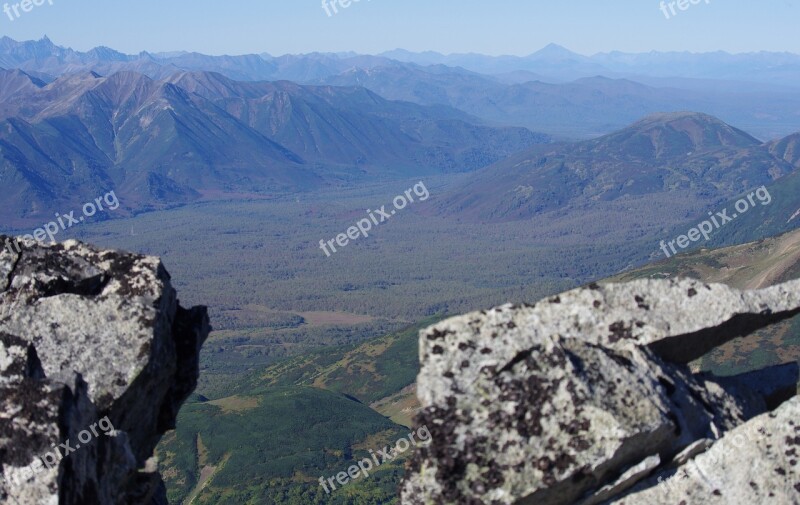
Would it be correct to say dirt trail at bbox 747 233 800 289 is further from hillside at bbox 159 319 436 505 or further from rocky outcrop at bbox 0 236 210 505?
rocky outcrop at bbox 0 236 210 505

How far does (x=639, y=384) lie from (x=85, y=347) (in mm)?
12889

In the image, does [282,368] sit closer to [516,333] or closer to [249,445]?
[249,445]

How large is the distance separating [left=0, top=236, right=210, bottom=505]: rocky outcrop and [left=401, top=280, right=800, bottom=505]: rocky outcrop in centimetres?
653

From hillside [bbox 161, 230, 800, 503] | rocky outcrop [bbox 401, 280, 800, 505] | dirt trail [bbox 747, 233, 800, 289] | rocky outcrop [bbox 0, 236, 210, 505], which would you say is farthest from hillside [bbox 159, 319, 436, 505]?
dirt trail [bbox 747, 233, 800, 289]

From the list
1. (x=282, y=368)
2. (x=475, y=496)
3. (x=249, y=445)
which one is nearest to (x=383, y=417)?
(x=249, y=445)

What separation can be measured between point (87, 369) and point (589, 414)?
1169cm

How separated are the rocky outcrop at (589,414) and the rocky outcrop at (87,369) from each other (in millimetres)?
6530

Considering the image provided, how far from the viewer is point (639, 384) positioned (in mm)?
15242

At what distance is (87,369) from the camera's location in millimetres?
18516

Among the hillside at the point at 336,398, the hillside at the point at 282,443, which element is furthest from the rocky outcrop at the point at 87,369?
the hillside at the point at 282,443

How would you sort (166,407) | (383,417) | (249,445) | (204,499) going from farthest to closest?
(383,417), (249,445), (204,499), (166,407)

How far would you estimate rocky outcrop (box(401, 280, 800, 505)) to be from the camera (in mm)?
14281

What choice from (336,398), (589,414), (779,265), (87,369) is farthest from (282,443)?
(589,414)

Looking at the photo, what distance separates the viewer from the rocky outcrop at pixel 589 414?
14.3m
